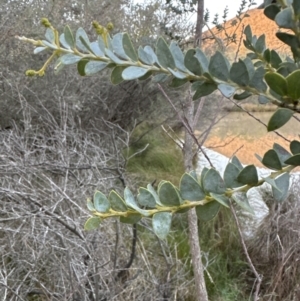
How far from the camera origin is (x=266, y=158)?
244 millimetres

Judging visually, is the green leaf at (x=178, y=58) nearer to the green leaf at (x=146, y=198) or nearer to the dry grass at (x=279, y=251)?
the green leaf at (x=146, y=198)

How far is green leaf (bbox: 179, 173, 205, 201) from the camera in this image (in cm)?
24

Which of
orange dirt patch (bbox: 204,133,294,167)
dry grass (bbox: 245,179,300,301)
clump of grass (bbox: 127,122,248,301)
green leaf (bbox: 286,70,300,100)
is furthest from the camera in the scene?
orange dirt patch (bbox: 204,133,294,167)

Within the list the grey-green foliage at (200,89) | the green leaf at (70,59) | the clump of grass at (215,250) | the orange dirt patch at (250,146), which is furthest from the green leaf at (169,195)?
the orange dirt patch at (250,146)

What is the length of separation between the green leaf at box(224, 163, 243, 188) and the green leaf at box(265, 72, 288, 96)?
2.0 inches

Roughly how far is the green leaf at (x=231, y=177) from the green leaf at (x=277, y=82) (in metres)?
0.05

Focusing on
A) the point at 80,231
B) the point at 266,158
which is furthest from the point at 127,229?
the point at 266,158

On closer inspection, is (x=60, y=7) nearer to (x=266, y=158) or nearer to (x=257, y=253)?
(x=257, y=253)


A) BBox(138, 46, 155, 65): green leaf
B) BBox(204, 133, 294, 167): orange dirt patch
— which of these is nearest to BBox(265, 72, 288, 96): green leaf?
BBox(138, 46, 155, 65): green leaf

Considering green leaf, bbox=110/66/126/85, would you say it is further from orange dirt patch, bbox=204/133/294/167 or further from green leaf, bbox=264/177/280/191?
orange dirt patch, bbox=204/133/294/167

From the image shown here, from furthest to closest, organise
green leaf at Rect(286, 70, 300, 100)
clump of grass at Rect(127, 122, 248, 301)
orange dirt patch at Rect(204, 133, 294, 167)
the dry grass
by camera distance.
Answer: orange dirt patch at Rect(204, 133, 294, 167)
clump of grass at Rect(127, 122, 248, 301)
the dry grass
green leaf at Rect(286, 70, 300, 100)

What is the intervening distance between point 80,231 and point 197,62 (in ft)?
2.94

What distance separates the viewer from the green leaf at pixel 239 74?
258 mm

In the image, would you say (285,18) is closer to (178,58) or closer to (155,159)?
(178,58)
